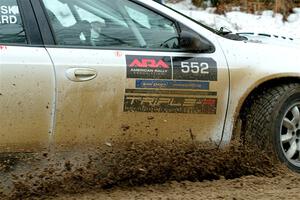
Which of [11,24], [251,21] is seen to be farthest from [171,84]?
[251,21]

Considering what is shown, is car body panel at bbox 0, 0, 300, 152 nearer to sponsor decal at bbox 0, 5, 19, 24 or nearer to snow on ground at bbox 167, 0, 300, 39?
sponsor decal at bbox 0, 5, 19, 24

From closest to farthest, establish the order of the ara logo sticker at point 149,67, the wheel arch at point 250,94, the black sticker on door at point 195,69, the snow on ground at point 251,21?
the ara logo sticker at point 149,67
the black sticker on door at point 195,69
the wheel arch at point 250,94
the snow on ground at point 251,21

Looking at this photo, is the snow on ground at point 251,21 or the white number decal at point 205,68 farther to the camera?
the snow on ground at point 251,21

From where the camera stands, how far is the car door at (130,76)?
4.71 metres

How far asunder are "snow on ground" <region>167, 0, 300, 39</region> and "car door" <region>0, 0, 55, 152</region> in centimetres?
1168

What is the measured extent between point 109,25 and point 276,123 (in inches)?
61.1

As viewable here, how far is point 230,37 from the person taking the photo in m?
5.29

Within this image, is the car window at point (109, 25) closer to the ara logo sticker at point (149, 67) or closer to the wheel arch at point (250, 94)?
the ara logo sticker at point (149, 67)

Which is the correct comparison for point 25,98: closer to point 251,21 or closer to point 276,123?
point 276,123

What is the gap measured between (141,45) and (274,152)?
4.52ft

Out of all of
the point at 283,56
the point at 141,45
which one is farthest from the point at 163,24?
the point at 283,56

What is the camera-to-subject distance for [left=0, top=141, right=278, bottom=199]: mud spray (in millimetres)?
4691

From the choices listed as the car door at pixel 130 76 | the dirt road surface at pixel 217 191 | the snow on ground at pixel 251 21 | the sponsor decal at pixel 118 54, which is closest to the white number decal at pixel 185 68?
the car door at pixel 130 76

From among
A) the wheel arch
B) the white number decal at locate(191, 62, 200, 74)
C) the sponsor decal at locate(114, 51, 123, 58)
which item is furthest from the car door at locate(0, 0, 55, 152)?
the wheel arch
